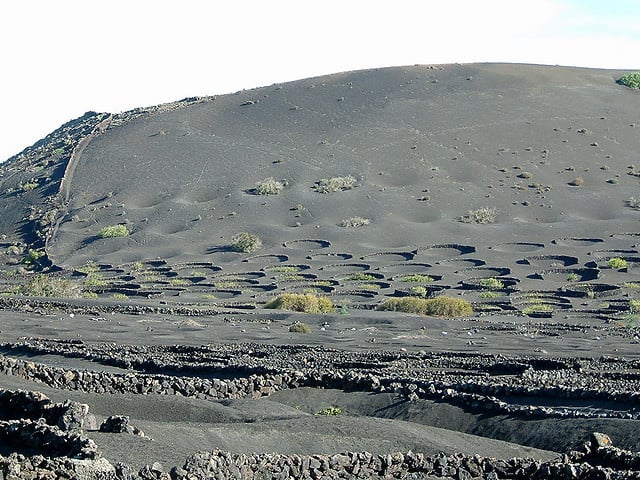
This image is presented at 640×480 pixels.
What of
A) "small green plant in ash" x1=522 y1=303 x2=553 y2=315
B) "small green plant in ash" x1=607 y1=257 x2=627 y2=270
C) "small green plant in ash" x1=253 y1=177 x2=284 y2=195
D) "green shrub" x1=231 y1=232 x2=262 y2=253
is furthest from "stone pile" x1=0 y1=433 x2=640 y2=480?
"small green plant in ash" x1=253 y1=177 x2=284 y2=195

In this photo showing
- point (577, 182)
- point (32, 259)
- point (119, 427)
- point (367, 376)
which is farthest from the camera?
point (577, 182)

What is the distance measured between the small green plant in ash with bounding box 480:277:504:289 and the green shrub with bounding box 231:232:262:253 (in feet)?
59.4

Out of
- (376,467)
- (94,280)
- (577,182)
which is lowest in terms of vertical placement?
(376,467)

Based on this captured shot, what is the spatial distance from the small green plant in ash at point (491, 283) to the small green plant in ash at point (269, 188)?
28.2 metres

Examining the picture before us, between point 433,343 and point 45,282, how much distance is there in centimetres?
2391

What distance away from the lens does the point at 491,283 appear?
2063 inches

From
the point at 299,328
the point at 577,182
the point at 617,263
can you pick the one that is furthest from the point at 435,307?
the point at 577,182

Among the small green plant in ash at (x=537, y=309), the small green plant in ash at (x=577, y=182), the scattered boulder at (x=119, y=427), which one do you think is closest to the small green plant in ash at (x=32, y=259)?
the small green plant in ash at (x=537, y=309)

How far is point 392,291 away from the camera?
52.4 meters

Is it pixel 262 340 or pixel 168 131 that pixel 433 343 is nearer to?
pixel 262 340

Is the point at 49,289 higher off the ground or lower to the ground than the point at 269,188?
lower

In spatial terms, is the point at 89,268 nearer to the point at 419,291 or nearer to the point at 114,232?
the point at 114,232

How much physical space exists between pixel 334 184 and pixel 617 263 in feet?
89.3

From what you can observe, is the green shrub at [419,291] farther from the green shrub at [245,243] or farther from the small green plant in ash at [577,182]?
the small green plant in ash at [577,182]
